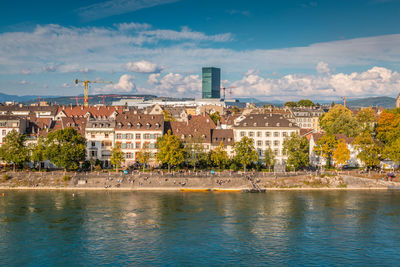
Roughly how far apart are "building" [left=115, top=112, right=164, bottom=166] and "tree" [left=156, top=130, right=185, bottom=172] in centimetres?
727

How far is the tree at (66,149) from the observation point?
8950 centimetres

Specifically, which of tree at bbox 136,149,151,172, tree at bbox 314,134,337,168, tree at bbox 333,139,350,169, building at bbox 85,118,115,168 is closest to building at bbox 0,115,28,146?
building at bbox 85,118,115,168

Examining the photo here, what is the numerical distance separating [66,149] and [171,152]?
2151 centimetres

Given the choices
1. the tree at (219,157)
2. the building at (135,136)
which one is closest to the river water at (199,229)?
the tree at (219,157)

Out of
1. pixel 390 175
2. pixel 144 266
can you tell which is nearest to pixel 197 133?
pixel 390 175

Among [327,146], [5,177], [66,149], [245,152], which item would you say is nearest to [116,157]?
[66,149]

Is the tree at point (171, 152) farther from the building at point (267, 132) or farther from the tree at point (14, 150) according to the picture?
the tree at point (14, 150)

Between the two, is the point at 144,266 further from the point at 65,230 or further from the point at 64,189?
the point at 64,189

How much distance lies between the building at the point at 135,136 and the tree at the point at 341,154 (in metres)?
38.8

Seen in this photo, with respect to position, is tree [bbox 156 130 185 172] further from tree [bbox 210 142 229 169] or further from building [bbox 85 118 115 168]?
building [bbox 85 118 115 168]

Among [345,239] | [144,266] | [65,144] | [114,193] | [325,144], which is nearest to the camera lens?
[144,266]

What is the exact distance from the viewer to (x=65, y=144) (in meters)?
90.6

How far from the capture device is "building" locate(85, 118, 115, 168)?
328ft

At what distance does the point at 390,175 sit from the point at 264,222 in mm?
42924
